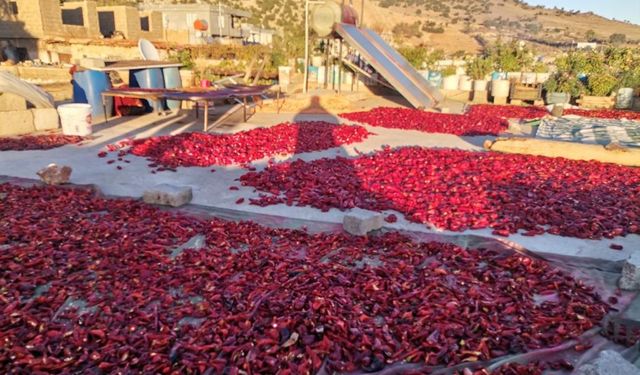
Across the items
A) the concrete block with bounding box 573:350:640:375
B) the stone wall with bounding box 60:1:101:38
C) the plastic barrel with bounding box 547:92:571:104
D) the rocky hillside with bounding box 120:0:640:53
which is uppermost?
the rocky hillside with bounding box 120:0:640:53

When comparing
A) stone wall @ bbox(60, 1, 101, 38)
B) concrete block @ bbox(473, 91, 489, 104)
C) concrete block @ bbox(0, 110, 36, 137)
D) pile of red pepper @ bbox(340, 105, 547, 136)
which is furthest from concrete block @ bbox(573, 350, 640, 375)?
stone wall @ bbox(60, 1, 101, 38)

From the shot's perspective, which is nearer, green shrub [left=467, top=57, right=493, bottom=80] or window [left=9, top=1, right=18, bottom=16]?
green shrub [left=467, top=57, right=493, bottom=80]

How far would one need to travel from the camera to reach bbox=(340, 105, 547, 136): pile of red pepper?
13.3m

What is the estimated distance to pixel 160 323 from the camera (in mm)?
3373

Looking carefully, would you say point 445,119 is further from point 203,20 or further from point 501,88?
point 203,20

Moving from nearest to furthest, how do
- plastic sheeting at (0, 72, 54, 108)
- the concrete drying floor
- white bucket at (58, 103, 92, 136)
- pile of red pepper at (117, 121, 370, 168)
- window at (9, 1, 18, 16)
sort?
the concrete drying floor < pile of red pepper at (117, 121, 370, 168) < plastic sheeting at (0, 72, 54, 108) < white bucket at (58, 103, 92, 136) < window at (9, 1, 18, 16)

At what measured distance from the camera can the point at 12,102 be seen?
11.0 meters

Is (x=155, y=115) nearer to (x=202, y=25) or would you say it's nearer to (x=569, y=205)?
(x=569, y=205)

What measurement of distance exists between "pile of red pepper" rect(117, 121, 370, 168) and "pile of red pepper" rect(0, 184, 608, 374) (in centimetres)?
359

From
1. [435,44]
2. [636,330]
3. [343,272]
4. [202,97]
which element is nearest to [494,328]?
[636,330]

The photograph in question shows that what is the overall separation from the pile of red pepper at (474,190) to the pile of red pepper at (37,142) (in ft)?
17.4

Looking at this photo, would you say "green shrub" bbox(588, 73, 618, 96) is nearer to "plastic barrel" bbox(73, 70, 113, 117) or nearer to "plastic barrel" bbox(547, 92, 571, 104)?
"plastic barrel" bbox(547, 92, 571, 104)

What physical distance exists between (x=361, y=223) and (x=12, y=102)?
1047 centimetres

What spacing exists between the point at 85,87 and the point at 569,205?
13274mm
